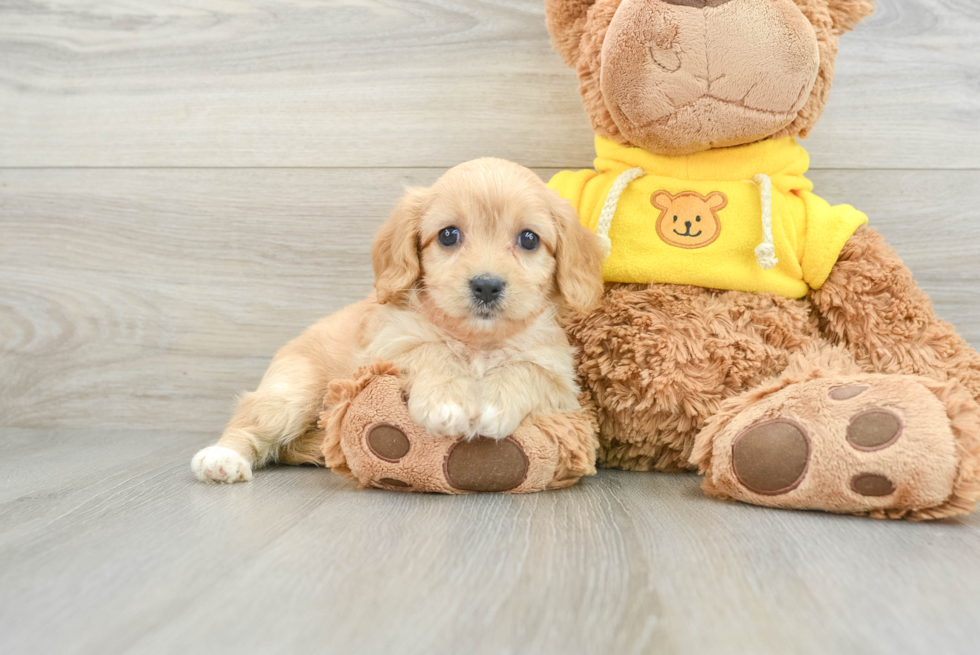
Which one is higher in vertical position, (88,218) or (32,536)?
(88,218)

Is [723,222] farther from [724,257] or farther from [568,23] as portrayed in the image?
[568,23]

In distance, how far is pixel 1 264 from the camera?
6.59ft

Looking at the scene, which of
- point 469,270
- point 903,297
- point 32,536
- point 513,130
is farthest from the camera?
point 513,130

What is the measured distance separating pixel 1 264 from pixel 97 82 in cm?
58

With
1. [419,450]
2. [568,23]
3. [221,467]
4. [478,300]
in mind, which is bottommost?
[221,467]

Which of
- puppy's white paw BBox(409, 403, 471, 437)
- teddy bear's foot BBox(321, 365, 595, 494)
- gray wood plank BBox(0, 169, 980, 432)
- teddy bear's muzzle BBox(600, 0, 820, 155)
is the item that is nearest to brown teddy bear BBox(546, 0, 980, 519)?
teddy bear's muzzle BBox(600, 0, 820, 155)

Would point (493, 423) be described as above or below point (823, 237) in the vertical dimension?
below

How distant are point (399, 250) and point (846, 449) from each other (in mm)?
814

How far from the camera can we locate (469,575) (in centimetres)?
83

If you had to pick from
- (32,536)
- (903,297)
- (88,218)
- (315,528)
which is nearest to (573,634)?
(315,528)

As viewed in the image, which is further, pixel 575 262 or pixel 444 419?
pixel 575 262

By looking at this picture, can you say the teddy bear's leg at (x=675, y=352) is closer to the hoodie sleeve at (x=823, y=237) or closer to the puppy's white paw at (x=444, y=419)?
the hoodie sleeve at (x=823, y=237)

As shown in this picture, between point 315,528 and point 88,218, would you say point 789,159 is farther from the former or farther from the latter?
point 88,218

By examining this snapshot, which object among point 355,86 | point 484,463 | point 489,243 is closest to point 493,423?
point 484,463
